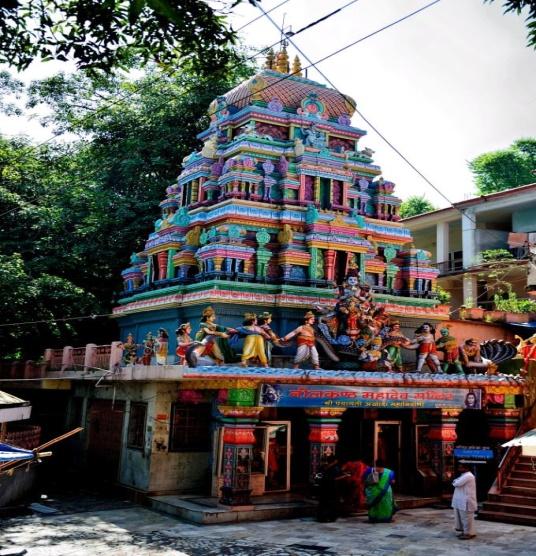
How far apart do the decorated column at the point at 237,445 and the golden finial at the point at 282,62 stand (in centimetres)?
1231

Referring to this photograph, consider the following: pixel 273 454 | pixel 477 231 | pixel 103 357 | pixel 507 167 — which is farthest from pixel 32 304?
pixel 507 167

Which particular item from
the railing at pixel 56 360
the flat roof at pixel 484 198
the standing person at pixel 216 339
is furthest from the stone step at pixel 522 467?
the flat roof at pixel 484 198

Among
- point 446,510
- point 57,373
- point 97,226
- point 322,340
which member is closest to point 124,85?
point 97,226

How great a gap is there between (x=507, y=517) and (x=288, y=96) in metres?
13.7

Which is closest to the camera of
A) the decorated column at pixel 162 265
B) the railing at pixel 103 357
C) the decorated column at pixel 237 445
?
the decorated column at pixel 237 445

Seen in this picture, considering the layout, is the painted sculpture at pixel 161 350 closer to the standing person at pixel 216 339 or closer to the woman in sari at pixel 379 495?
the standing person at pixel 216 339

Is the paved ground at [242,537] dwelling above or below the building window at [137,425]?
below

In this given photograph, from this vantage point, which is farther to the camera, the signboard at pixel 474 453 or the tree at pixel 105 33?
the signboard at pixel 474 453

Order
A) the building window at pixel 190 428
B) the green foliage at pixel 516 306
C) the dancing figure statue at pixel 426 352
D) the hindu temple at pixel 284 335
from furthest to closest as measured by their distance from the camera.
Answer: the green foliage at pixel 516 306 → the dancing figure statue at pixel 426 352 → the building window at pixel 190 428 → the hindu temple at pixel 284 335

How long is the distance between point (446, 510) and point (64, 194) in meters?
18.4

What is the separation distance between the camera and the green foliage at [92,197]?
75.0ft

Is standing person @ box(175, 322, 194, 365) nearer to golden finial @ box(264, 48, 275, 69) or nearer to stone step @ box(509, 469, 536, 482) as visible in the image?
stone step @ box(509, 469, 536, 482)

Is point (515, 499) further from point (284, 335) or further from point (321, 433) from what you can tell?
point (284, 335)

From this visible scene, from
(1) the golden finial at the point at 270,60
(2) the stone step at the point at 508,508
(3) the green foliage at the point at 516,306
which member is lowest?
(2) the stone step at the point at 508,508
